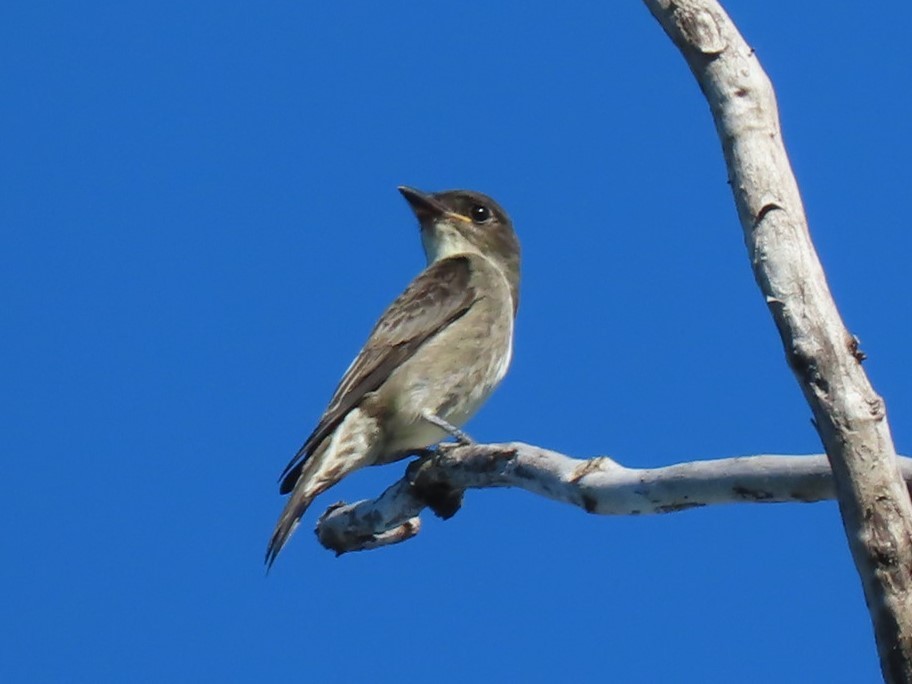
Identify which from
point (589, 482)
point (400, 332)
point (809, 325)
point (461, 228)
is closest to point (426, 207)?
point (461, 228)

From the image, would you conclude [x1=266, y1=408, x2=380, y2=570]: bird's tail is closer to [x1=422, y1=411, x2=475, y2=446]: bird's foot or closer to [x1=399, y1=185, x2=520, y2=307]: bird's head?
[x1=422, y1=411, x2=475, y2=446]: bird's foot

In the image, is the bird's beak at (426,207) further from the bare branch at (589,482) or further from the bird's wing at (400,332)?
the bare branch at (589,482)

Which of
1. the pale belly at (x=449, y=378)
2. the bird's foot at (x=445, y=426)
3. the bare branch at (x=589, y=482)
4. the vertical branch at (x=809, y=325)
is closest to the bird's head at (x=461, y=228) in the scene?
the pale belly at (x=449, y=378)

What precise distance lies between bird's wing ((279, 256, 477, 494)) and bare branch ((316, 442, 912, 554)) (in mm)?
1269

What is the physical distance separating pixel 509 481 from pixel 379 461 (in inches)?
116

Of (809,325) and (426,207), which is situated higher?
(426,207)

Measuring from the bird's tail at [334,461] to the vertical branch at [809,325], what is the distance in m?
4.03

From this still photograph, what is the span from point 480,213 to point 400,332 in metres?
2.21

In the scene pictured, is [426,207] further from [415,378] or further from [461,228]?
[415,378]

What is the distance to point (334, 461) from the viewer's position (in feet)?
32.0

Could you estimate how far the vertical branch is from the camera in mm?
5309

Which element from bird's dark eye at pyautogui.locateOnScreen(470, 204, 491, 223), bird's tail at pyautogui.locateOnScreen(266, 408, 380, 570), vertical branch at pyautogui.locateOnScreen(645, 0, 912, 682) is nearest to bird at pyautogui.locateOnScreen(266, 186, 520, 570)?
bird's tail at pyautogui.locateOnScreen(266, 408, 380, 570)

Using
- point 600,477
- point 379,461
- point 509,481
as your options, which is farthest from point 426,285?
point 600,477

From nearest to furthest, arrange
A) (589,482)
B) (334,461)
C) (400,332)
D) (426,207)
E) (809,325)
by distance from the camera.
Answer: (809,325), (589,482), (334,461), (400,332), (426,207)
